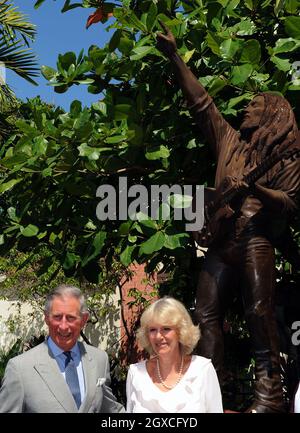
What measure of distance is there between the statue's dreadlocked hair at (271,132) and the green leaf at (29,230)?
1958mm

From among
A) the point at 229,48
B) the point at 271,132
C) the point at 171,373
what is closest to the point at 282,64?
the point at 229,48

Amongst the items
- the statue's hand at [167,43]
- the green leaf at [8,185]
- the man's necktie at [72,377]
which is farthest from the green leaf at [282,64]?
the man's necktie at [72,377]

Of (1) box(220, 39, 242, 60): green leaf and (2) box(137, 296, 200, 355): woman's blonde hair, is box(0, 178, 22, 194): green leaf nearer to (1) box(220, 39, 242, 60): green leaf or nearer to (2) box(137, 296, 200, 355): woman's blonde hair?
(1) box(220, 39, 242, 60): green leaf

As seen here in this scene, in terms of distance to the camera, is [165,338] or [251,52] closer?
[165,338]

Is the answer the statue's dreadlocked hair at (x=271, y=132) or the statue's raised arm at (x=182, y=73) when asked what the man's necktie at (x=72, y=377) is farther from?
the statue's raised arm at (x=182, y=73)

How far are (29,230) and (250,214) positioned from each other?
209 centimetres

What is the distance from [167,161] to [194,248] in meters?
1.06

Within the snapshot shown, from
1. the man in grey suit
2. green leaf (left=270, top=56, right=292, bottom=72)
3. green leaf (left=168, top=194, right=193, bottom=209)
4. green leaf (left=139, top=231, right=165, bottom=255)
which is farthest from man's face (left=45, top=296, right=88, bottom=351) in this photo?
green leaf (left=270, top=56, right=292, bottom=72)

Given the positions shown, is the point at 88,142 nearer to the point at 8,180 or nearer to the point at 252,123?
the point at 8,180

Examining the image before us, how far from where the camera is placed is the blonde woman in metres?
3.15

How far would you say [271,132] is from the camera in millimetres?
4246

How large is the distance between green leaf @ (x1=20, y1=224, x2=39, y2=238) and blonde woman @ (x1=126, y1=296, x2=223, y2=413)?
229 cm

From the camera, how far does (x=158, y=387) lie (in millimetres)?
3229

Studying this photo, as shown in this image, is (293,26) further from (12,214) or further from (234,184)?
(12,214)
